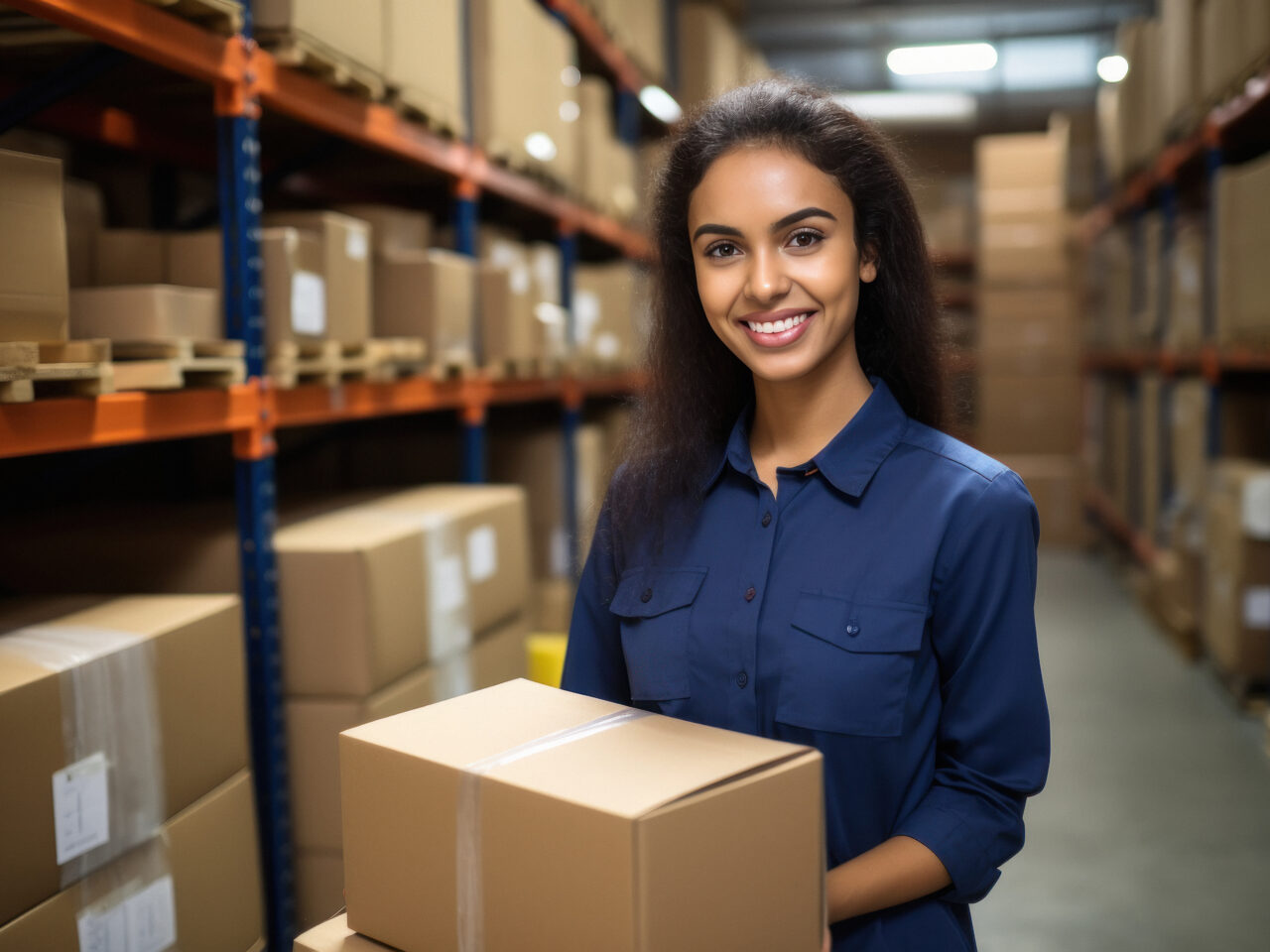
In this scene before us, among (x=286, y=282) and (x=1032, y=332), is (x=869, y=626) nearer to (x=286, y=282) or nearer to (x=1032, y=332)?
(x=286, y=282)

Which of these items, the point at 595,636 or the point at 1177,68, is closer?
the point at 595,636

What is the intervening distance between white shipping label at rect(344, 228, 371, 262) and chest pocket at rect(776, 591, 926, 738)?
2.14 metres

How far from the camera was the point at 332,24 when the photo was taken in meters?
2.98

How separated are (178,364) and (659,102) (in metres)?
5.28

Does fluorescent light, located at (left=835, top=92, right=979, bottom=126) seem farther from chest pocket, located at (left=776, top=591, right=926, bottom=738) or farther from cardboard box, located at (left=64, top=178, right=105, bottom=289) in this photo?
chest pocket, located at (left=776, top=591, right=926, bottom=738)

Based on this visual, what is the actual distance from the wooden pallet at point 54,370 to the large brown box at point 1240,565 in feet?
14.1

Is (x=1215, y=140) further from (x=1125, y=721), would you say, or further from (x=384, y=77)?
(x=384, y=77)

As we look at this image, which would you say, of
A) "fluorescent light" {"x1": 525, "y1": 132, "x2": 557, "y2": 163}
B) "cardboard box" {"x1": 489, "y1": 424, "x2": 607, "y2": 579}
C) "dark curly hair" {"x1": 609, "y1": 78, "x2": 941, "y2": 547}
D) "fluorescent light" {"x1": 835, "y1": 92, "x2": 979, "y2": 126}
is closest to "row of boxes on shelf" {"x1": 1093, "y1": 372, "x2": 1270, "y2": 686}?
"cardboard box" {"x1": 489, "y1": 424, "x2": 607, "y2": 579}

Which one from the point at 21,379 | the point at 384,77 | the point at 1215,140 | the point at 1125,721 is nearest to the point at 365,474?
the point at 384,77

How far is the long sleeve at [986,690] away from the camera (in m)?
1.51

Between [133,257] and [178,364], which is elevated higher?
[133,257]

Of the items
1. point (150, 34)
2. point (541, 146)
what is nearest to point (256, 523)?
point (150, 34)

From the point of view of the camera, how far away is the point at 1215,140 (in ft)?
17.8

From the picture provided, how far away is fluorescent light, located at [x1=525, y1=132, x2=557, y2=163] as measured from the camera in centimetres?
464
